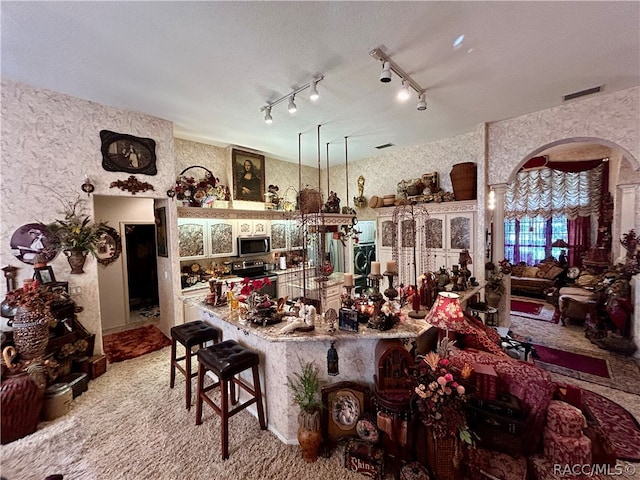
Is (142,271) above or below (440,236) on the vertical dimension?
below

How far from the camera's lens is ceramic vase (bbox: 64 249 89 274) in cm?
322

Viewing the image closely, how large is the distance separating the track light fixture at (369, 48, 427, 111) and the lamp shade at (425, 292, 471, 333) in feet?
6.78

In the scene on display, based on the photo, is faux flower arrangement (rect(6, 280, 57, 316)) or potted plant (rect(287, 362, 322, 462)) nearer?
potted plant (rect(287, 362, 322, 462))

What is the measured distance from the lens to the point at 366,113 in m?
3.87

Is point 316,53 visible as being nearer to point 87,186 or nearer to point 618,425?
point 87,186

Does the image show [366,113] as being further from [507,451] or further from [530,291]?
[530,291]

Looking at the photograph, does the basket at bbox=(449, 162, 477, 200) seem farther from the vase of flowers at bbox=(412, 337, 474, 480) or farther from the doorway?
the doorway

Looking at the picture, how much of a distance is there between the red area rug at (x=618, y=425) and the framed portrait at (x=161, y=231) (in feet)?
17.8

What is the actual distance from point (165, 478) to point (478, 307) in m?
4.00

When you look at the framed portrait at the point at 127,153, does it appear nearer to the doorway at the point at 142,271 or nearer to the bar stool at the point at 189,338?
the doorway at the point at 142,271

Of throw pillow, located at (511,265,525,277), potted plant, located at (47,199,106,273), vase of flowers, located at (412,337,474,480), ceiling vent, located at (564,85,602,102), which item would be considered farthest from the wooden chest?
throw pillow, located at (511,265,525,277)

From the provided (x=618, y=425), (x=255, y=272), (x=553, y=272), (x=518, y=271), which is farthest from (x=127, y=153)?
(x=553, y=272)

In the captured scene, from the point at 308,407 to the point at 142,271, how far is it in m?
5.70

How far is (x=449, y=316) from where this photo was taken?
7.13 feet
